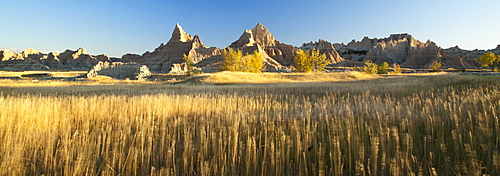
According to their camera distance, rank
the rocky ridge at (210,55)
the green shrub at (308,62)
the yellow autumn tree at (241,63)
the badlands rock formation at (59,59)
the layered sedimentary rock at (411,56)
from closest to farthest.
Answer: the green shrub at (308,62)
the yellow autumn tree at (241,63)
the layered sedimentary rock at (411,56)
the rocky ridge at (210,55)
the badlands rock formation at (59,59)

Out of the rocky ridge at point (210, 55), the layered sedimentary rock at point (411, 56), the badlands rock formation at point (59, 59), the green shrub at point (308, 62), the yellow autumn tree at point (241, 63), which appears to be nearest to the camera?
the green shrub at point (308, 62)

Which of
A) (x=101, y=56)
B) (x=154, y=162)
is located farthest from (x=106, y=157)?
(x=101, y=56)

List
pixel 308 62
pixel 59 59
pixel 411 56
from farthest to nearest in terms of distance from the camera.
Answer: pixel 59 59 < pixel 411 56 < pixel 308 62

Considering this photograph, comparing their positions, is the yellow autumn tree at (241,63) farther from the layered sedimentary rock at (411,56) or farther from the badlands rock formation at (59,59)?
the badlands rock formation at (59,59)

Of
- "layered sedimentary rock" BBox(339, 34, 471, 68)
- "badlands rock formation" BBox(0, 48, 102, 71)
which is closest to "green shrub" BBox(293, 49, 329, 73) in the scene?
"layered sedimentary rock" BBox(339, 34, 471, 68)

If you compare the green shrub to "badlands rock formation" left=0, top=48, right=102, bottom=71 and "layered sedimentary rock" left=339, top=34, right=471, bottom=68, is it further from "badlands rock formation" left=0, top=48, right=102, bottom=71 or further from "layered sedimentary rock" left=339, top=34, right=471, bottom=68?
"badlands rock formation" left=0, top=48, right=102, bottom=71

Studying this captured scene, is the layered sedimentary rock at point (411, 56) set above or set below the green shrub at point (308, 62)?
above

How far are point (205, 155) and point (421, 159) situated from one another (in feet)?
8.72

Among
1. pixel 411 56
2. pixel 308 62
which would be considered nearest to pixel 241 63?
pixel 308 62

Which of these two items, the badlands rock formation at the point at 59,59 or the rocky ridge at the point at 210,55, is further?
the badlands rock formation at the point at 59,59

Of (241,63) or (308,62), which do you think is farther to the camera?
(241,63)

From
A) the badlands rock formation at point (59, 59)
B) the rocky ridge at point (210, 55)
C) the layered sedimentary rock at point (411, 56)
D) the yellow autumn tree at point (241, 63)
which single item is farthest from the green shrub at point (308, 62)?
the badlands rock formation at point (59, 59)

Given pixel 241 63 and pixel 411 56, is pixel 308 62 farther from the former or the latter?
pixel 411 56

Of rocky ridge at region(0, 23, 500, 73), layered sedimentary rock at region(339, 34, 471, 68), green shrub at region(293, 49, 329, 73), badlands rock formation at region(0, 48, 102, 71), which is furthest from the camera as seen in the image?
badlands rock formation at region(0, 48, 102, 71)
